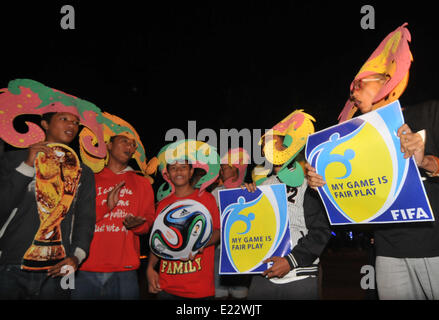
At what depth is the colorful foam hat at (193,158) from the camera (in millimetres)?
2906

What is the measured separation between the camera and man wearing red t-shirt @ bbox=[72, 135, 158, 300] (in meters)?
2.53

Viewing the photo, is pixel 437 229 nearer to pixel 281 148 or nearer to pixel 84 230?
pixel 281 148

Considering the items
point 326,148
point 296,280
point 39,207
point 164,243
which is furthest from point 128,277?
point 326,148

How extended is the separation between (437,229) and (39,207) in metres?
2.29

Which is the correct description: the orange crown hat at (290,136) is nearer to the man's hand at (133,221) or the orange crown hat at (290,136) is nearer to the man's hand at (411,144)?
the man's hand at (411,144)

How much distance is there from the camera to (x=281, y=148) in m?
2.47

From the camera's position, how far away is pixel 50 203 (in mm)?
2127

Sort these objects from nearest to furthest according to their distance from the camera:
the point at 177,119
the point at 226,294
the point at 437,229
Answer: the point at 437,229 → the point at 226,294 → the point at 177,119

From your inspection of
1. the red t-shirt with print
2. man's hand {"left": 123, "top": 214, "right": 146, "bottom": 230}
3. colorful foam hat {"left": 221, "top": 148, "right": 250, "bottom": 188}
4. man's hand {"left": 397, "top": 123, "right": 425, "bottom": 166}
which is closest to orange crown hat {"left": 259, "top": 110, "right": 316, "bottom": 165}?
man's hand {"left": 397, "top": 123, "right": 425, "bottom": 166}

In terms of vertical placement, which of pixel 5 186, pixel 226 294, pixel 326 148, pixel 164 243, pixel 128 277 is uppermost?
pixel 326 148

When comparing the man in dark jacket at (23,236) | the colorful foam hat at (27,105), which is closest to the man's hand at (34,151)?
the man in dark jacket at (23,236)

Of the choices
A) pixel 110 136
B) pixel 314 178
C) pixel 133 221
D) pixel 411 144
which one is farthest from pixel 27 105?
pixel 411 144

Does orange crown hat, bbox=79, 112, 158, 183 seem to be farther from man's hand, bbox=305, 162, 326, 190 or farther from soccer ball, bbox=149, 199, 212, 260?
man's hand, bbox=305, 162, 326, 190

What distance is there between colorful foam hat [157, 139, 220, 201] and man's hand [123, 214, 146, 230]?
1.37 ft
